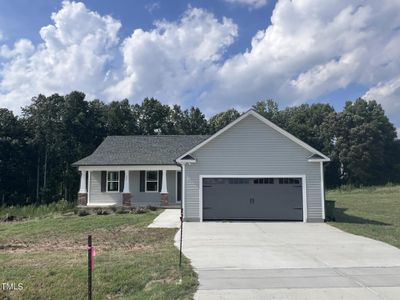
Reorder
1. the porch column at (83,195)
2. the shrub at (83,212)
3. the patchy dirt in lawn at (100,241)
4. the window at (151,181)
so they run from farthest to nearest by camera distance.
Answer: the window at (151,181), the porch column at (83,195), the shrub at (83,212), the patchy dirt in lawn at (100,241)

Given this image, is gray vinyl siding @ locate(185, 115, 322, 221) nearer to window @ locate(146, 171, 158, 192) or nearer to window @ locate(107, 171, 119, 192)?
window @ locate(146, 171, 158, 192)

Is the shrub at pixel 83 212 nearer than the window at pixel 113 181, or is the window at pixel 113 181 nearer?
the shrub at pixel 83 212

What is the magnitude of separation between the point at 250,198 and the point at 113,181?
33.6ft

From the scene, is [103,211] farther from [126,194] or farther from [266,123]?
[266,123]

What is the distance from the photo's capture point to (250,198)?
59.2 ft

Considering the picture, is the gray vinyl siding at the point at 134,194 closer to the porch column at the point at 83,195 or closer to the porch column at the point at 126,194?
the porch column at the point at 83,195

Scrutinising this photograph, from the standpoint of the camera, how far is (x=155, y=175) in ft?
80.8

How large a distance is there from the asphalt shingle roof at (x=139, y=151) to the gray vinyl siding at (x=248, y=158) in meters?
5.21

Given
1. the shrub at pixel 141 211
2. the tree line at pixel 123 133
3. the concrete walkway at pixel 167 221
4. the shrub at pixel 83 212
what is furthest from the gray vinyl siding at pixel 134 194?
the tree line at pixel 123 133

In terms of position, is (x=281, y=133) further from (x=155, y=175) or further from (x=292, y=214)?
(x=155, y=175)

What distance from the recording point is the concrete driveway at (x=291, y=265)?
6637mm

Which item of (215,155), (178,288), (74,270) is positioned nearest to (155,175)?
(215,155)

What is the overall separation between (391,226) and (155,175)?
1381cm

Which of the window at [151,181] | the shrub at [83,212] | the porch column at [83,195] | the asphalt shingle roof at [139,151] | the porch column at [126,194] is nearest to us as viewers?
the shrub at [83,212]
